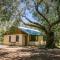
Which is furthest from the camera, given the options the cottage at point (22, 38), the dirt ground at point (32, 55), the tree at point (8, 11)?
the cottage at point (22, 38)

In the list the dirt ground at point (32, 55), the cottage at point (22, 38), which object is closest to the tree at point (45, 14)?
the dirt ground at point (32, 55)

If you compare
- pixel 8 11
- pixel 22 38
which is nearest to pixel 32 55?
pixel 8 11

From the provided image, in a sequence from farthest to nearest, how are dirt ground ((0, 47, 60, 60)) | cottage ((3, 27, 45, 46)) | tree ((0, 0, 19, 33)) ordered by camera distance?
cottage ((3, 27, 45, 46)) < tree ((0, 0, 19, 33)) < dirt ground ((0, 47, 60, 60))

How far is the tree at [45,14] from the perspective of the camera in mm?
19728

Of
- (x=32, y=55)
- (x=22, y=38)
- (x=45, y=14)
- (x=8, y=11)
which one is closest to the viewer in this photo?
(x=32, y=55)

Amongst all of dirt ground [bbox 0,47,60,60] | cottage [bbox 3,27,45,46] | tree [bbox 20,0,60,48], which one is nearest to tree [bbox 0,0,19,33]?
tree [bbox 20,0,60,48]

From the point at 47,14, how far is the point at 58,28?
5.68 m

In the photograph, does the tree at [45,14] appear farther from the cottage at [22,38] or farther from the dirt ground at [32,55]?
the cottage at [22,38]

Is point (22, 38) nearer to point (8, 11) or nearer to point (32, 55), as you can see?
point (8, 11)

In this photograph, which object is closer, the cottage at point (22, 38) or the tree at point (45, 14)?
the tree at point (45, 14)

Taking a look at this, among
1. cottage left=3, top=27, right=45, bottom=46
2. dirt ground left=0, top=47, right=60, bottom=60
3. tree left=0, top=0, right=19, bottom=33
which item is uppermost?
tree left=0, top=0, right=19, bottom=33

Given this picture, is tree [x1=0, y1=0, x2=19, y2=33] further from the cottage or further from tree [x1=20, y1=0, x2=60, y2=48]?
the cottage

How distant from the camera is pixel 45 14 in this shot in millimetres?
22641

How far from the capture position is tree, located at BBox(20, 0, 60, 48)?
19728 millimetres
